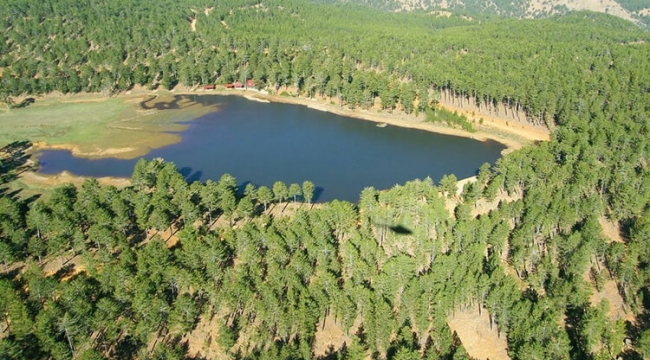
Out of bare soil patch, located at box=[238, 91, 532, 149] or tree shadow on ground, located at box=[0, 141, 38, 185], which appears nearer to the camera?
tree shadow on ground, located at box=[0, 141, 38, 185]

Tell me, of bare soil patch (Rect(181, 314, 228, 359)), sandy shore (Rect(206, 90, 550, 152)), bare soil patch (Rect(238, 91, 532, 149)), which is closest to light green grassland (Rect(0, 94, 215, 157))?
bare soil patch (Rect(238, 91, 532, 149))

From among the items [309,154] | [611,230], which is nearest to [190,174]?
[309,154]

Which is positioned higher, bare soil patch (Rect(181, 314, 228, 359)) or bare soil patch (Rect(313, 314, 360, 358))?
bare soil patch (Rect(313, 314, 360, 358))

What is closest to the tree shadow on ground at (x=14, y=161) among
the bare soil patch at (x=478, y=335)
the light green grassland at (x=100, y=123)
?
the light green grassland at (x=100, y=123)

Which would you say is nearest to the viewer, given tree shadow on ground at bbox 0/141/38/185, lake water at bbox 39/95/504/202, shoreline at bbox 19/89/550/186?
tree shadow on ground at bbox 0/141/38/185

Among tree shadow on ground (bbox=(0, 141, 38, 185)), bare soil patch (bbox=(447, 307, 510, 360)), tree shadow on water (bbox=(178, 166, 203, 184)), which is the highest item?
bare soil patch (bbox=(447, 307, 510, 360))

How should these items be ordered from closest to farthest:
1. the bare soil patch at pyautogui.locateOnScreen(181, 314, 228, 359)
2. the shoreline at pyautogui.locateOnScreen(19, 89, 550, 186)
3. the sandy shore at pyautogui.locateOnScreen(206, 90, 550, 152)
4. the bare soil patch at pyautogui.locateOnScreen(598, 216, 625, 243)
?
the bare soil patch at pyautogui.locateOnScreen(181, 314, 228, 359) → the bare soil patch at pyautogui.locateOnScreen(598, 216, 625, 243) → the shoreline at pyautogui.locateOnScreen(19, 89, 550, 186) → the sandy shore at pyautogui.locateOnScreen(206, 90, 550, 152)

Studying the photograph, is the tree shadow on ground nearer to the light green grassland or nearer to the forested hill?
the forested hill
